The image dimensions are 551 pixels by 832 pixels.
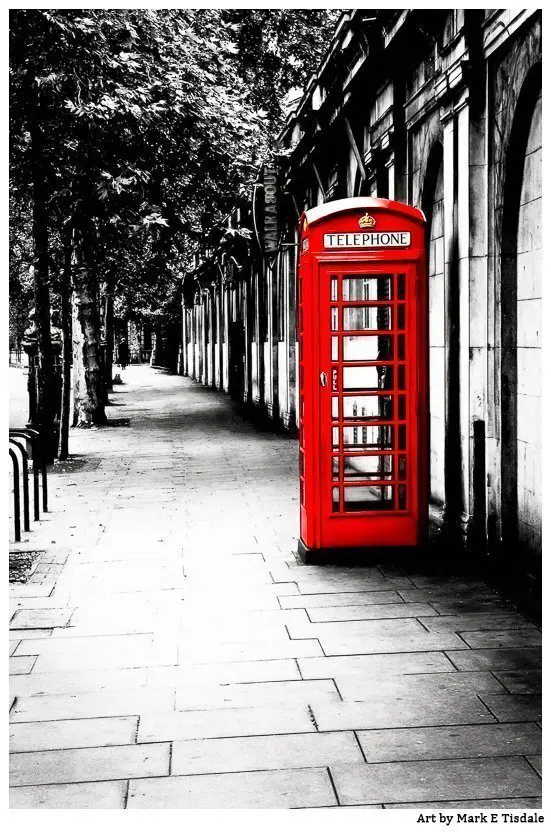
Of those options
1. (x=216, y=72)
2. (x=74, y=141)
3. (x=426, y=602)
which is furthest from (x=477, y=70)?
(x=216, y=72)

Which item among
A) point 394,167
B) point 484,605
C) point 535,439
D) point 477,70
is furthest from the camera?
point 394,167

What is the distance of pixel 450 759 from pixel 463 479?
14.8ft

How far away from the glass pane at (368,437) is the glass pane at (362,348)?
53 centimetres

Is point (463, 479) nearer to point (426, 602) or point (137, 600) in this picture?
point (426, 602)

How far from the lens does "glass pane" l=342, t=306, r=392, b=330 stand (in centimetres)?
810

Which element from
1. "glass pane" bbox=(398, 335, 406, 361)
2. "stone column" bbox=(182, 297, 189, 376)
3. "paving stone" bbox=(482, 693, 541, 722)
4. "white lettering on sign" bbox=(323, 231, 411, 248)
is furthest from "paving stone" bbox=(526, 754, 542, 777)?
"stone column" bbox=(182, 297, 189, 376)

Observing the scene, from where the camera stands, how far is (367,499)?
823 centimetres

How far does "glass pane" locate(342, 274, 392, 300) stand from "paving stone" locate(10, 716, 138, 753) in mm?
4109

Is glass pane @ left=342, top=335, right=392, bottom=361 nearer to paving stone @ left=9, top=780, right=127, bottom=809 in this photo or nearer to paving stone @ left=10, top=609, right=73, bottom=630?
paving stone @ left=10, top=609, right=73, bottom=630

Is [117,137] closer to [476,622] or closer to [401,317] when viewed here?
[401,317]

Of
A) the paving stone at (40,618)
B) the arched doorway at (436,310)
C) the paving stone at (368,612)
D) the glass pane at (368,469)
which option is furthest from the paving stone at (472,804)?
the arched doorway at (436,310)

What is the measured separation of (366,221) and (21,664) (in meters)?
4.02

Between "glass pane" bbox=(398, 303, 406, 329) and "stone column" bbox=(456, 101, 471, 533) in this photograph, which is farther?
"stone column" bbox=(456, 101, 471, 533)
